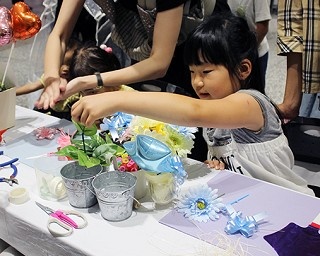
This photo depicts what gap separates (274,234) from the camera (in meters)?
0.81

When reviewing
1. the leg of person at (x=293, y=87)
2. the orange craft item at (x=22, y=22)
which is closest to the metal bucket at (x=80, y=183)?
the orange craft item at (x=22, y=22)

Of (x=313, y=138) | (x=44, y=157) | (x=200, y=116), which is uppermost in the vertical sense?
(x=200, y=116)

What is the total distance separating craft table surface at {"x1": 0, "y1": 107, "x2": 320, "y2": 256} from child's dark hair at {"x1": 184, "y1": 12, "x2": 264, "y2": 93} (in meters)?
0.26

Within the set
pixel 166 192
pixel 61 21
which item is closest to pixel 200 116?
pixel 166 192

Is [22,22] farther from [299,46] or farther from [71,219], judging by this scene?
[299,46]

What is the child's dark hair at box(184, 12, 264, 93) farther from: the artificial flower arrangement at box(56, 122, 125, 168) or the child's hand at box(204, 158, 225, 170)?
the artificial flower arrangement at box(56, 122, 125, 168)

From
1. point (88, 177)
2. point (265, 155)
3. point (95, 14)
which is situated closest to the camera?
point (88, 177)

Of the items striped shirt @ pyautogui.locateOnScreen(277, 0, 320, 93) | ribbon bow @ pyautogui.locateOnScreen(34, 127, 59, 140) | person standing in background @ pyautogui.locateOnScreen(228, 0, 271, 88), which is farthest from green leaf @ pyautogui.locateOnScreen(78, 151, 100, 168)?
person standing in background @ pyautogui.locateOnScreen(228, 0, 271, 88)

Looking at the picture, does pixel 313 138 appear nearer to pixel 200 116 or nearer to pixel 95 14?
pixel 200 116

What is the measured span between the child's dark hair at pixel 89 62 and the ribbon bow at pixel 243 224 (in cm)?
90

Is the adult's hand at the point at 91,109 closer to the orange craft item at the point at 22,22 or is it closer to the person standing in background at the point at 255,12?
the orange craft item at the point at 22,22

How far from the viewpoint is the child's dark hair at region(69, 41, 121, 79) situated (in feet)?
5.21

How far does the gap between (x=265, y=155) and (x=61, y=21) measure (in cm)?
85

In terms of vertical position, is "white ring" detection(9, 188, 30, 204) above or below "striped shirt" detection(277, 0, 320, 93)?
below
